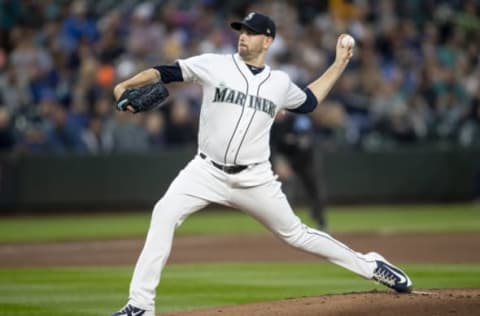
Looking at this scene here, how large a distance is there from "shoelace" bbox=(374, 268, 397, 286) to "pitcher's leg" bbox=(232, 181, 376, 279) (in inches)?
2.1

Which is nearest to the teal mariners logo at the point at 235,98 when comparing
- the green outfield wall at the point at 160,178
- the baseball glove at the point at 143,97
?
the baseball glove at the point at 143,97

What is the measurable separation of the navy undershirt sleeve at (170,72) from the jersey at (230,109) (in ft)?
0.12

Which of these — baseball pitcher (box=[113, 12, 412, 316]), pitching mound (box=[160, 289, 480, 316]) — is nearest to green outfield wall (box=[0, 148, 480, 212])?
pitching mound (box=[160, 289, 480, 316])

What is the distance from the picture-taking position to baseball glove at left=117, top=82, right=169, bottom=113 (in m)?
6.93

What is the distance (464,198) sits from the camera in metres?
21.4

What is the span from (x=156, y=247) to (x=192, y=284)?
124 inches

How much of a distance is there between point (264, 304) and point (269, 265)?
13.3 feet

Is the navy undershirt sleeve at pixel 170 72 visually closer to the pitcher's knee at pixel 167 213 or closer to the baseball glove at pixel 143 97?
the baseball glove at pixel 143 97

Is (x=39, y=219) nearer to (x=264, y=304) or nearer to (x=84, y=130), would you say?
(x=84, y=130)

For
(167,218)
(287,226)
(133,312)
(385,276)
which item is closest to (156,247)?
(167,218)

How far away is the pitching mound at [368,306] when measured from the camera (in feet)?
24.0

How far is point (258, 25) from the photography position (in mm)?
7414

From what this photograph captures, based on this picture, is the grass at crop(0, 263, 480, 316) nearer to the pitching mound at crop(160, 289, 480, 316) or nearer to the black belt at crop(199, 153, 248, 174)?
the pitching mound at crop(160, 289, 480, 316)

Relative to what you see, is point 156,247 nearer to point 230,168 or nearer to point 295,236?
point 230,168
